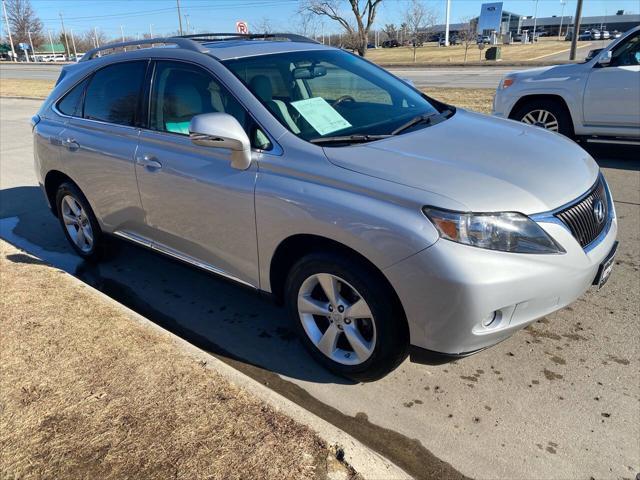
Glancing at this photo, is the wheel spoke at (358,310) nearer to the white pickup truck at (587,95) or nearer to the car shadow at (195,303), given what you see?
the car shadow at (195,303)

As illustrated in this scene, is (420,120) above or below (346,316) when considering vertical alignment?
above

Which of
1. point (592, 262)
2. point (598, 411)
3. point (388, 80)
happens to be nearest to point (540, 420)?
point (598, 411)

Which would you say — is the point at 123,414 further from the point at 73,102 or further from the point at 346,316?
the point at 73,102

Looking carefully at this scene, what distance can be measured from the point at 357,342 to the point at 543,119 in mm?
6206

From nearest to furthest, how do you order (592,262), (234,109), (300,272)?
(592,262) < (300,272) < (234,109)

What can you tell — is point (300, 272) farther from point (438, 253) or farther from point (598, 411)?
point (598, 411)

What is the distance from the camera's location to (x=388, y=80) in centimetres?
414

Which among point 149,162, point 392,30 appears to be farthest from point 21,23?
point 149,162

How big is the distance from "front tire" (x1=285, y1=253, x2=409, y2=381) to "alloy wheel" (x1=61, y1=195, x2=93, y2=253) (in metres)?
2.62

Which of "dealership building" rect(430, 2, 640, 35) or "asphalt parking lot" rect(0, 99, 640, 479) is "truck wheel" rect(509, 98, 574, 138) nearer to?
"asphalt parking lot" rect(0, 99, 640, 479)

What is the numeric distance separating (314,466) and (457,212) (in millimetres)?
1302

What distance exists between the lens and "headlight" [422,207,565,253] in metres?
2.40

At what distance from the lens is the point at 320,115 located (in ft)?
10.5

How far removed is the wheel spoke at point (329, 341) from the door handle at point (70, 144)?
2.80 metres
